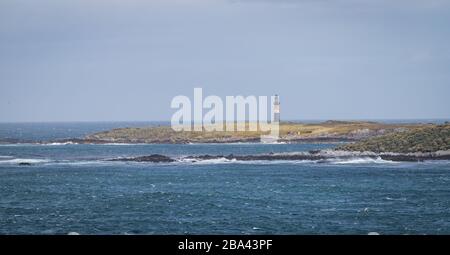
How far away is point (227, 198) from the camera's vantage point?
2111 inches

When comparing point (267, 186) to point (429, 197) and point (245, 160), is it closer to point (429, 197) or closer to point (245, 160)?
point (429, 197)

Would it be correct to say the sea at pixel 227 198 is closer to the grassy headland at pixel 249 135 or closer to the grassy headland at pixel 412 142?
the grassy headland at pixel 412 142

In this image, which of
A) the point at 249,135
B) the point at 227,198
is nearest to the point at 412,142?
the point at 227,198

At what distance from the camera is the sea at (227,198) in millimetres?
38938

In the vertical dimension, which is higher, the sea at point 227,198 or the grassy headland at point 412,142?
the grassy headland at point 412,142

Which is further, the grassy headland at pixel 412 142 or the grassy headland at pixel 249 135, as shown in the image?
the grassy headland at pixel 249 135

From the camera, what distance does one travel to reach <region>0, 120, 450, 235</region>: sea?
38938 mm

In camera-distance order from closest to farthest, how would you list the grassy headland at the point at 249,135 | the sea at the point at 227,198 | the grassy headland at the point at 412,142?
the sea at the point at 227,198
the grassy headland at the point at 412,142
the grassy headland at the point at 249,135

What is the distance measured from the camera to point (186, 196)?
55.8 meters

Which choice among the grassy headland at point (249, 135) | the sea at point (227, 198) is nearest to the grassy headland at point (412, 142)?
the sea at point (227, 198)

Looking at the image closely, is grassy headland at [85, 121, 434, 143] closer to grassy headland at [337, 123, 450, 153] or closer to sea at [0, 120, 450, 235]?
grassy headland at [337, 123, 450, 153]

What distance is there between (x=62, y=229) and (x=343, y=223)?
51.6 ft

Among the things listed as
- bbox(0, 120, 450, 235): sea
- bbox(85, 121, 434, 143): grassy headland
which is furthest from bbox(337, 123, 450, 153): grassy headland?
bbox(85, 121, 434, 143): grassy headland
